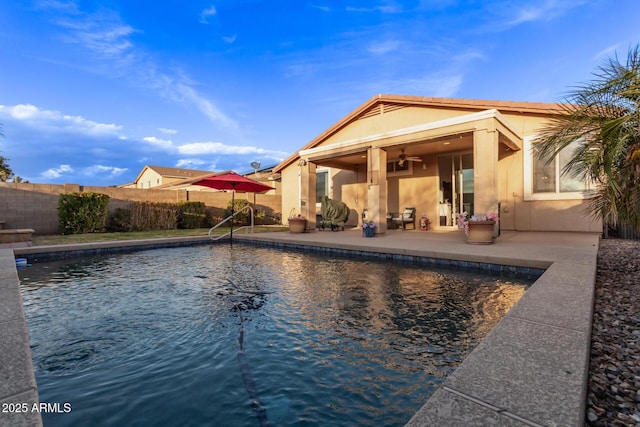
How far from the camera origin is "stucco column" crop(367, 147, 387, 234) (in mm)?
10750

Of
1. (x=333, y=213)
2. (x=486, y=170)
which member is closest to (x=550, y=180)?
(x=486, y=170)

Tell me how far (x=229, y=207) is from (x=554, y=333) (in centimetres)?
1702

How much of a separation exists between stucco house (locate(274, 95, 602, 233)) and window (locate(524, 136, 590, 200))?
0.03 meters

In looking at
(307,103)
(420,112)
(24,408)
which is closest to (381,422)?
(24,408)

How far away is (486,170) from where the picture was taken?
26.9 ft

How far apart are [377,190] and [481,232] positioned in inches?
150

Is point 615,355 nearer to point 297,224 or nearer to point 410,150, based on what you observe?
point 297,224

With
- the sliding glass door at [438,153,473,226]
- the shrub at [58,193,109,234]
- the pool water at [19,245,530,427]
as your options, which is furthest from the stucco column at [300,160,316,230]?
the shrub at [58,193,109,234]

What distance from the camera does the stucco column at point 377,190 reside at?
1075 centimetres

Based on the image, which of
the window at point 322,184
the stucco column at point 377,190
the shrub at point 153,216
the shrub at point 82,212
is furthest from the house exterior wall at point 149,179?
the stucco column at point 377,190

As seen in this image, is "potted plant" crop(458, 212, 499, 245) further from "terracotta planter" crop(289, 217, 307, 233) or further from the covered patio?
"terracotta planter" crop(289, 217, 307, 233)

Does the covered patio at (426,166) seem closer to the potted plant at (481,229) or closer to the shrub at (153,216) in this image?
the potted plant at (481,229)

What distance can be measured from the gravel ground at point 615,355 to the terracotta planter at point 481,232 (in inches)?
123

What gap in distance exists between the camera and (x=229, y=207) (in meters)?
17.8
